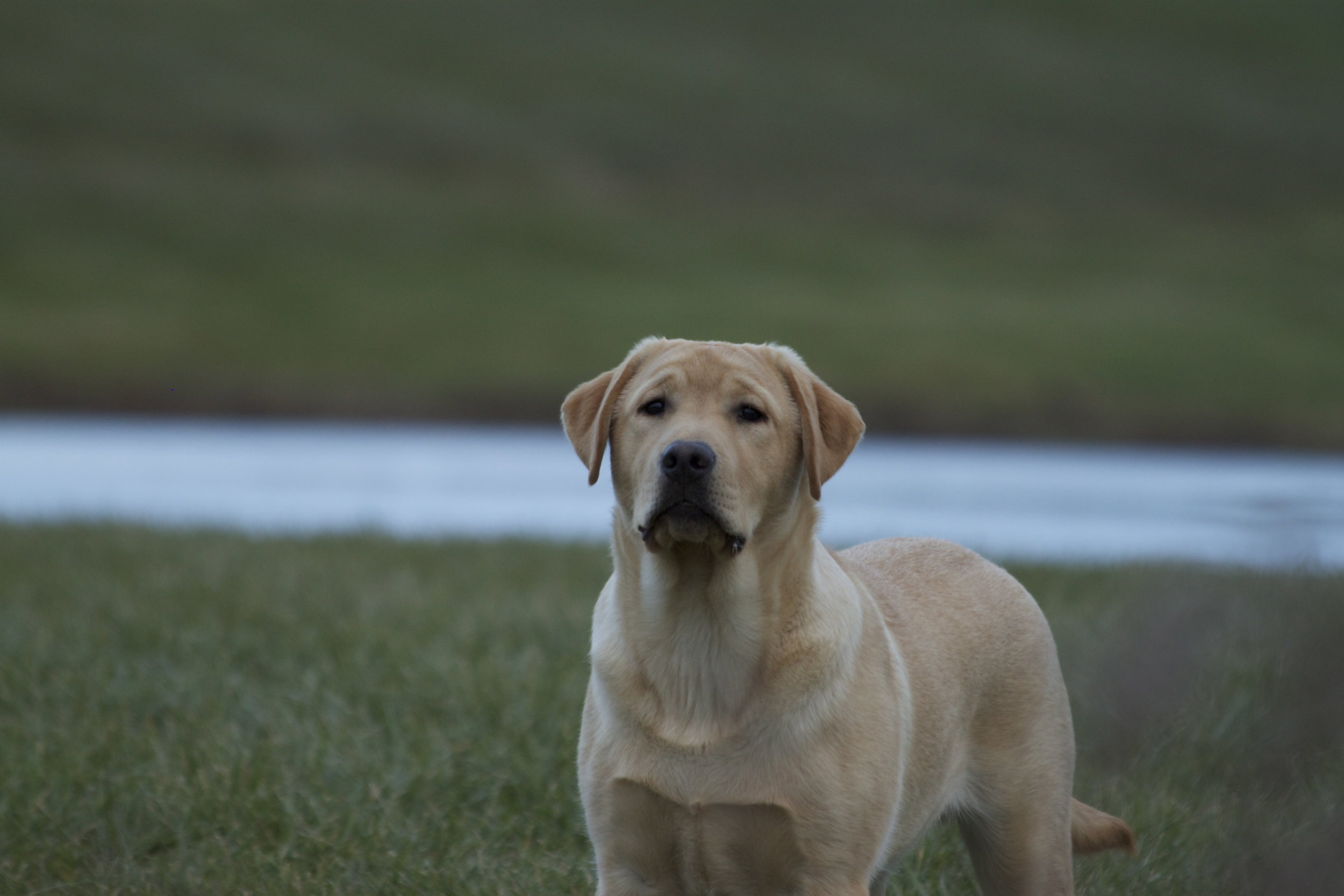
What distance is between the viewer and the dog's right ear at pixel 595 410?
336 cm

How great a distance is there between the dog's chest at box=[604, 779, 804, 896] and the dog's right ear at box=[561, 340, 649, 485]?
0.77 meters

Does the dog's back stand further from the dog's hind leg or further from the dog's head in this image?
the dog's head

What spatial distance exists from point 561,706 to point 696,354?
2386 mm

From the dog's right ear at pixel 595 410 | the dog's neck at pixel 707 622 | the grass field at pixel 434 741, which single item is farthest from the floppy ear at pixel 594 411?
the grass field at pixel 434 741

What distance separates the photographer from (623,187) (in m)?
36.9

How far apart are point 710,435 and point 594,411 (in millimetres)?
450

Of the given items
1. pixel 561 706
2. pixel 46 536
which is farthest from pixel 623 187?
pixel 561 706

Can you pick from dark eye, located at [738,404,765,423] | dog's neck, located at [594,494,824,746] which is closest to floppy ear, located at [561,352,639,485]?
dog's neck, located at [594,494,824,746]

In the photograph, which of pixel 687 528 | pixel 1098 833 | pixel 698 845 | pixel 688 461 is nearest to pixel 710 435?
pixel 688 461

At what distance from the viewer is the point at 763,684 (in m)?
3.24

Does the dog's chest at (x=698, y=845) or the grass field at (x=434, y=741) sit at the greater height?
the dog's chest at (x=698, y=845)

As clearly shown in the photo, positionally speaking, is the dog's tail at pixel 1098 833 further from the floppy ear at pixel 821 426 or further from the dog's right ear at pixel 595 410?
the dog's right ear at pixel 595 410

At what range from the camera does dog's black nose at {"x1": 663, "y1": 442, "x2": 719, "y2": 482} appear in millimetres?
3037

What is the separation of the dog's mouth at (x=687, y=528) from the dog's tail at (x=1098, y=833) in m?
1.36
